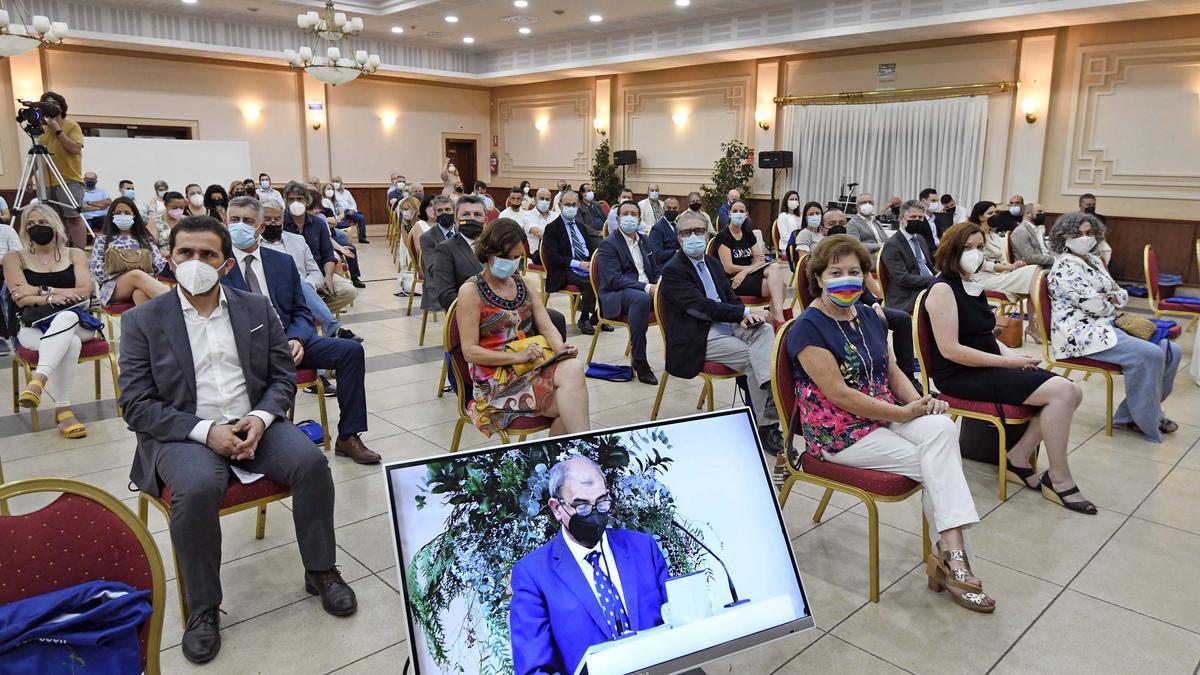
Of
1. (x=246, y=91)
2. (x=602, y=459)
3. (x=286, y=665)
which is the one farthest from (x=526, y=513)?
(x=246, y=91)

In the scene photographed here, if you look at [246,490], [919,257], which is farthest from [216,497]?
[919,257]

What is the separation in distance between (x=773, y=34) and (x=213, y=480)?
11354 mm

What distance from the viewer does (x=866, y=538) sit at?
114 inches

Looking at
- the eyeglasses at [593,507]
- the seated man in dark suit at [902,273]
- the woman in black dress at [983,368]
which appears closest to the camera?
the eyeglasses at [593,507]

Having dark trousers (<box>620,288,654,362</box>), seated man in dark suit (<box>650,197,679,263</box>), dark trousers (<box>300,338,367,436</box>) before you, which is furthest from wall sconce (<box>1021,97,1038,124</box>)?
dark trousers (<box>300,338,367,436</box>)

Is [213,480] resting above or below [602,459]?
below

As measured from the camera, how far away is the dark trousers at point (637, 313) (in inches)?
192

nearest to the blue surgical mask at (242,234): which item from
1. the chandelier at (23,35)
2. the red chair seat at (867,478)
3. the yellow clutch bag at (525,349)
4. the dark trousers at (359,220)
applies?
the yellow clutch bag at (525,349)

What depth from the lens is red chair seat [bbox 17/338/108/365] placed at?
4.05 metres

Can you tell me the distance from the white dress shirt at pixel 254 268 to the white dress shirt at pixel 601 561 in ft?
9.16

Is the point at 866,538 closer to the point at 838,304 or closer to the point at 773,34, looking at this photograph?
the point at 838,304

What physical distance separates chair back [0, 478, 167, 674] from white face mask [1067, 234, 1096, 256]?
14.5 ft

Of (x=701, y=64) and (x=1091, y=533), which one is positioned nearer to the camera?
(x=1091, y=533)

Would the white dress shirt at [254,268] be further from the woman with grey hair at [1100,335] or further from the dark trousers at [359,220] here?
the dark trousers at [359,220]
